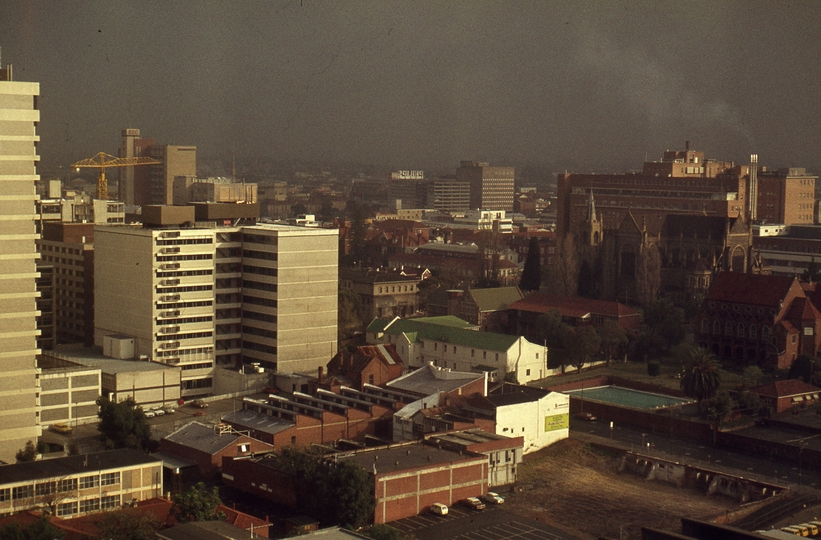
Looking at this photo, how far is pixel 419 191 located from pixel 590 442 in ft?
298

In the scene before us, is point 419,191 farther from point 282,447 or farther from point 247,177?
point 282,447

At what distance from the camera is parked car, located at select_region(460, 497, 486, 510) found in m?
21.5

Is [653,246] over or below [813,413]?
over

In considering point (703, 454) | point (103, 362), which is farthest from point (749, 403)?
point (103, 362)

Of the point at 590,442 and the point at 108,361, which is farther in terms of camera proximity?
the point at 108,361

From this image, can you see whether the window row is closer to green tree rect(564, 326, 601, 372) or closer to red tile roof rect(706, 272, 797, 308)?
red tile roof rect(706, 272, 797, 308)

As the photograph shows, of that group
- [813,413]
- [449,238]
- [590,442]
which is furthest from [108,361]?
[449,238]

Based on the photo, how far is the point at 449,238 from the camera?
72.8 metres

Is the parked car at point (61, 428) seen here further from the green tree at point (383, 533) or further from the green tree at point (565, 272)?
the green tree at point (565, 272)

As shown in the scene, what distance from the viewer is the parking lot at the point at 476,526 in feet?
65.4

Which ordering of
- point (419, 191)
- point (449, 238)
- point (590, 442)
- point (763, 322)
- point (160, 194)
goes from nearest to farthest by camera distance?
point (590, 442) → point (763, 322) → point (449, 238) → point (160, 194) → point (419, 191)

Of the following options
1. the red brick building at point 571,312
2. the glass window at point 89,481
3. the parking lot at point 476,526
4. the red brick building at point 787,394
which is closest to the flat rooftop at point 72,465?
the glass window at point 89,481

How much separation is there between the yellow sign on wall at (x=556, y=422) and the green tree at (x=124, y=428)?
8794 millimetres

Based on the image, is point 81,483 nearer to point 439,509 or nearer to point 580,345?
point 439,509
